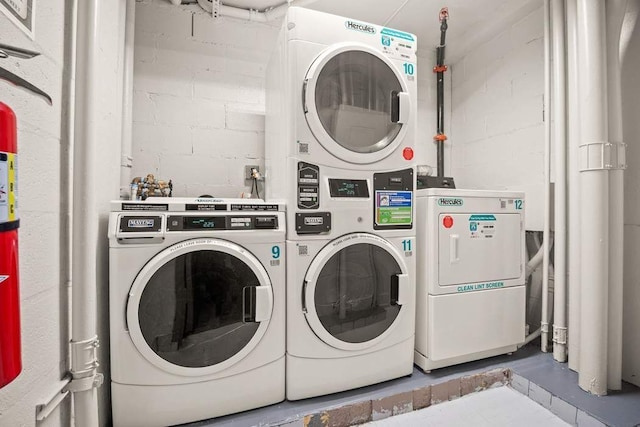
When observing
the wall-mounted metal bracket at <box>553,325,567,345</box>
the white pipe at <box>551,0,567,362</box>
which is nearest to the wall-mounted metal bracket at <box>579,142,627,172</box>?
the white pipe at <box>551,0,567,362</box>

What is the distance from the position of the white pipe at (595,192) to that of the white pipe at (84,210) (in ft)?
6.79

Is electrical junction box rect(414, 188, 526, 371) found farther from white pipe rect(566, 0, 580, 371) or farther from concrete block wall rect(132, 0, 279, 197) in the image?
concrete block wall rect(132, 0, 279, 197)

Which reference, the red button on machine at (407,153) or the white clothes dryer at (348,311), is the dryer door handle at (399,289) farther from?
the red button on machine at (407,153)

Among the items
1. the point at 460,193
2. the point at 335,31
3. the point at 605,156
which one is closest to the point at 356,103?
the point at 335,31

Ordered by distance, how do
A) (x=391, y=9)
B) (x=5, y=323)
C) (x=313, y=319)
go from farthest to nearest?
(x=391, y=9) < (x=313, y=319) < (x=5, y=323)

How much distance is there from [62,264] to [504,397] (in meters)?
2.05

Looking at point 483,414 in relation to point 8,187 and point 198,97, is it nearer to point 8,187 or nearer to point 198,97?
point 8,187

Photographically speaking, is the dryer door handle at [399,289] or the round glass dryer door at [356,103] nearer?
the round glass dryer door at [356,103]

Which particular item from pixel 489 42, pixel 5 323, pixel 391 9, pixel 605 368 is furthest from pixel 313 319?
pixel 489 42

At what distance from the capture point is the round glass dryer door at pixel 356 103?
1.46m

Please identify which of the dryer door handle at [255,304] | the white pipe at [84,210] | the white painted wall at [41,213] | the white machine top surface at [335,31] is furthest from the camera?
the white machine top surface at [335,31]

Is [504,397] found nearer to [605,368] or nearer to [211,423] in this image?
[605,368]

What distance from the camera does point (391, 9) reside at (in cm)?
224

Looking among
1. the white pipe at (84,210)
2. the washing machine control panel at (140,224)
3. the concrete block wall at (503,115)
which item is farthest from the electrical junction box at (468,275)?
the white pipe at (84,210)
